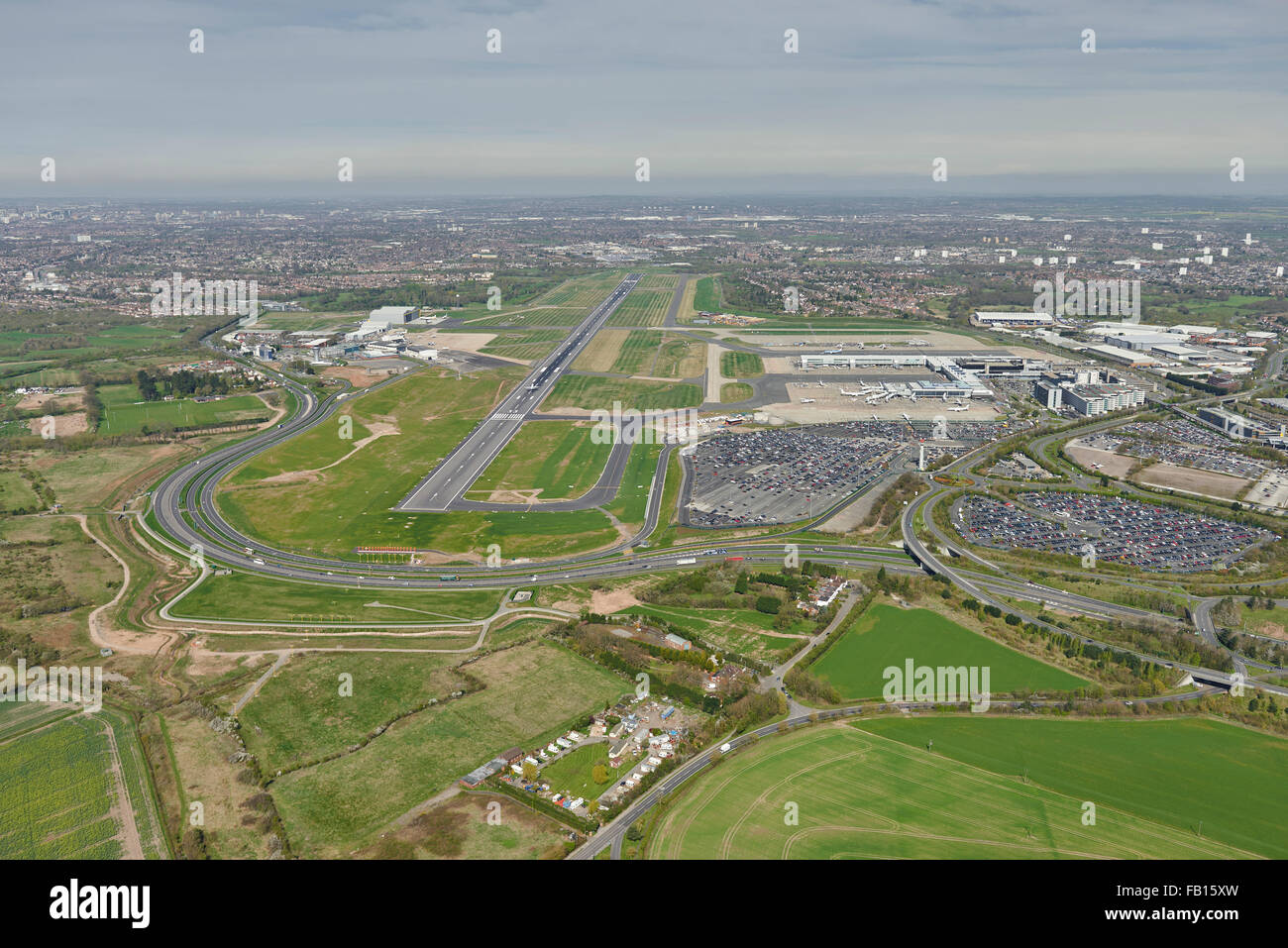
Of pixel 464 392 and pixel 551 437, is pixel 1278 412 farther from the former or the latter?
pixel 464 392

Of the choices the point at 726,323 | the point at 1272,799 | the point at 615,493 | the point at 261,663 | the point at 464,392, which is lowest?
the point at 1272,799

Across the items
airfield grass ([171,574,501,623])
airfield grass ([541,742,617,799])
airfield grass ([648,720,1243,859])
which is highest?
airfield grass ([171,574,501,623])

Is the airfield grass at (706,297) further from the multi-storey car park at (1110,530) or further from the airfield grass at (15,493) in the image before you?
the airfield grass at (15,493)

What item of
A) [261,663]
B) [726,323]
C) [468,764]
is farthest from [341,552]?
[726,323]

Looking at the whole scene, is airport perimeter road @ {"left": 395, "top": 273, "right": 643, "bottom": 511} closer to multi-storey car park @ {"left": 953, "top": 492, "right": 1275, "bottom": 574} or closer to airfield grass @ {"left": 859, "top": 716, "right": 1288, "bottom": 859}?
multi-storey car park @ {"left": 953, "top": 492, "right": 1275, "bottom": 574}

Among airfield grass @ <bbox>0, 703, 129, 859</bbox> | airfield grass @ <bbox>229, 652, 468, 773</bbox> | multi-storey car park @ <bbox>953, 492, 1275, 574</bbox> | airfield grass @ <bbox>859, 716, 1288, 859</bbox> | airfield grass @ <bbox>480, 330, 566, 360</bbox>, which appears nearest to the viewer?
airfield grass @ <bbox>0, 703, 129, 859</bbox>

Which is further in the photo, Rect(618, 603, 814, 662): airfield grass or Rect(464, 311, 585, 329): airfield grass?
Rect(464, 311, 585, 329): airfield grass

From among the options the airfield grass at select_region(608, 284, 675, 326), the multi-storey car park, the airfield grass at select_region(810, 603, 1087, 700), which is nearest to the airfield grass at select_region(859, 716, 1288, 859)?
the airfield grass at select_region(810, 603, 1087, 700)
